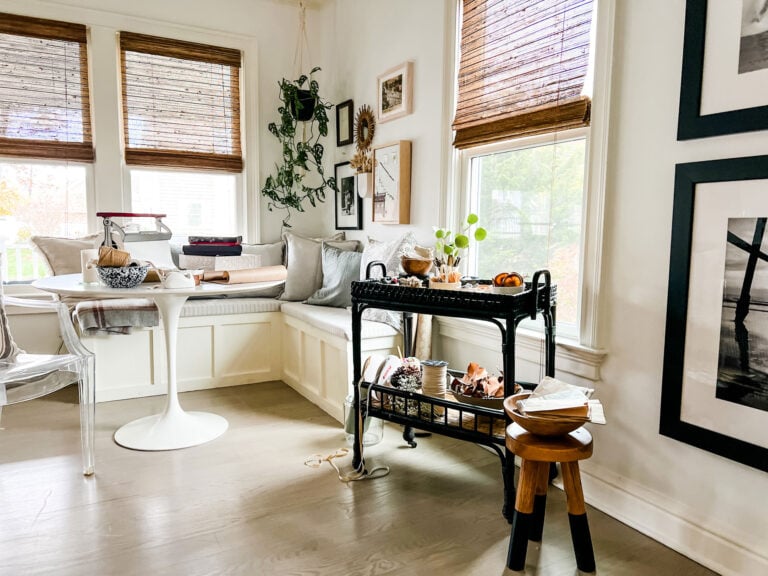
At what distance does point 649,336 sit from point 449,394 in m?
0.81

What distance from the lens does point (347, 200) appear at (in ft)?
13.6

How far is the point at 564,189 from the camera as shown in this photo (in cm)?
234

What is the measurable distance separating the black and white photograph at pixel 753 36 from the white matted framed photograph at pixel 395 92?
192 cm

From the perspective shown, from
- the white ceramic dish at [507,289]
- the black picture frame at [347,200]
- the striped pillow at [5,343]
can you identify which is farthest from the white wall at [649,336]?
the striped pillow at [5,343]

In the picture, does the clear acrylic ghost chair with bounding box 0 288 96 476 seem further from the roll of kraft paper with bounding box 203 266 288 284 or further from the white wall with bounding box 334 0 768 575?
the white wall with bounding box 334 0 768 575

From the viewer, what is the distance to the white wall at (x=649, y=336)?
5.52ft

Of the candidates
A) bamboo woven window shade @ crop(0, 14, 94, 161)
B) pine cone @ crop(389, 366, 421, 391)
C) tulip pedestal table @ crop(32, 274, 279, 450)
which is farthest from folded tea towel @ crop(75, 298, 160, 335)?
pine cone @ crop(389, 366, 421, 391)

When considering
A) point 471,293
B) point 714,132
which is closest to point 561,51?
point 714,132

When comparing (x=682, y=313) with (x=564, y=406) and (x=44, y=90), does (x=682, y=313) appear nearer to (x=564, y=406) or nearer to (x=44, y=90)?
(x=564, y=406)

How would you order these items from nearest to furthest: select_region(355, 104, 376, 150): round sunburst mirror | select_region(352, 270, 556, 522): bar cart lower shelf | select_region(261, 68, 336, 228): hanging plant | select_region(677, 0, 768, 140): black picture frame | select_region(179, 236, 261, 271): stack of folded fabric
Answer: select_region(677, 0, 768, 140): black picture frame
select_region(352, 270, 556, 522): bar cart lower shelf
select_region(179, 236, 261, 271): stack of folded fabric
select_region(355, 104, 376, 150): round sunburst mirror
select_region(261, 68, 336, 228): hanging plant

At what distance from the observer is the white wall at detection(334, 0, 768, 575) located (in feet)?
5.52

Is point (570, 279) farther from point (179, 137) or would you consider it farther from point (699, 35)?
point (179, 137)

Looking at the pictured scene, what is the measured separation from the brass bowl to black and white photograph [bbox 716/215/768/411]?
1.11 meters

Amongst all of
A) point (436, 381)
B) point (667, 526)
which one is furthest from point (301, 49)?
point (667, 526)
